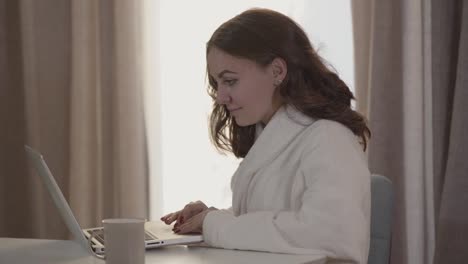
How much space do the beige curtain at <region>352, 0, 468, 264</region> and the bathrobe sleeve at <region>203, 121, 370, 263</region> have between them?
3.15ft

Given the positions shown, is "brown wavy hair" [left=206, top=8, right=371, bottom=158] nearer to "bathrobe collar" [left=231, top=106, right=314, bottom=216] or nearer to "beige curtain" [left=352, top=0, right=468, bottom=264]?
"bathrobe collar" [left=231, top=106, right=314, bottom=216]

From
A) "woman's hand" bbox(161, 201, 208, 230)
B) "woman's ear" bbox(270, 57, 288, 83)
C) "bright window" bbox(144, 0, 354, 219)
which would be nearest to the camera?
"woman's hand" bbox(161, 201, 208, 230)

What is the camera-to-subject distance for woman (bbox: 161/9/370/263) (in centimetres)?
139

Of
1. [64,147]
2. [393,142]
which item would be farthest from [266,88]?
[64,147]

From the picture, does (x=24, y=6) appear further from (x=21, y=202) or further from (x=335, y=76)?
(x=335, y=76)

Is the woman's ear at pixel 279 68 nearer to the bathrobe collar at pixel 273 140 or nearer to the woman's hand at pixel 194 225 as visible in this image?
the bathrobe collar at pixel 273 140

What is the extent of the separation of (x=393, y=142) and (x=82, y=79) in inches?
53.9

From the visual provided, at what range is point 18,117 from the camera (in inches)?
124

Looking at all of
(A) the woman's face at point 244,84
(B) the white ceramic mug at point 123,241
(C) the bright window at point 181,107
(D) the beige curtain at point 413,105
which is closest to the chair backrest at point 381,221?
(A) the woman's face at point 244,84

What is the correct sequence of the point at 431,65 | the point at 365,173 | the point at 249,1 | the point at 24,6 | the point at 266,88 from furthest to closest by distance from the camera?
1. the point at 24,6
2. the point at 249,1
3. the point at 431,65
4. the point at 266,88
5. the point at 365,173

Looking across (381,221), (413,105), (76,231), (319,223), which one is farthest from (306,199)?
(413,105)

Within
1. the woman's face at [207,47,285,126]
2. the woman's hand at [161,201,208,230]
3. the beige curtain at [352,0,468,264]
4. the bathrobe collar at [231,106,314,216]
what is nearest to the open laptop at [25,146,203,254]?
the woman's hand at [161,201,208,230]

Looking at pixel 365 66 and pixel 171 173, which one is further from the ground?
pixel 365 66

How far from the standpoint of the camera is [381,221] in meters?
1.59
